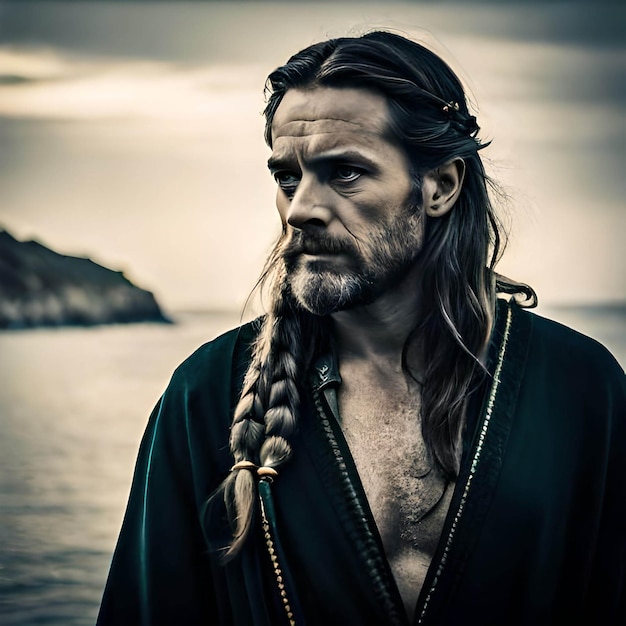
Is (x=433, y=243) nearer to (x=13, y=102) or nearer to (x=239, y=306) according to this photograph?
(x=239, y=306)

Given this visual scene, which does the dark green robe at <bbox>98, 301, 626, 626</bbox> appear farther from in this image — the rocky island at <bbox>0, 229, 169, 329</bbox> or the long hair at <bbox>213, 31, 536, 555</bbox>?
the rocky island at <bbox>0, 229, 169, 329</bbox>

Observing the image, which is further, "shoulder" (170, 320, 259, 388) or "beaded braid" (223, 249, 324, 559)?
"shoulder" (170, 320, 259, 388)

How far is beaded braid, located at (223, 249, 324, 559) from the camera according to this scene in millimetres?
1804

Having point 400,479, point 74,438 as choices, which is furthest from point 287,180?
point 74,438

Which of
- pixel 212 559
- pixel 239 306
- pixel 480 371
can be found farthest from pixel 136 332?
pixel 480 371

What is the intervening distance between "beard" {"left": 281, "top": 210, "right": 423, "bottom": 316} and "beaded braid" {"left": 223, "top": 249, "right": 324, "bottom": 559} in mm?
83

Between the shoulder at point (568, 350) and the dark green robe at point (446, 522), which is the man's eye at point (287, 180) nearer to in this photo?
the dark green robe at point (446, 522)

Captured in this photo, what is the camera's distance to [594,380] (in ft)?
6.14

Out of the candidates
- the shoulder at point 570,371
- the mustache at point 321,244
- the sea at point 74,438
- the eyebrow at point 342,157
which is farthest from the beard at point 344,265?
the sea at point 74,438

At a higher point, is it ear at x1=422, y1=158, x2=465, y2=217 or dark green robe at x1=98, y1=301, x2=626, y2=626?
ear at x1=422, y1=158, x2=465, y2=217

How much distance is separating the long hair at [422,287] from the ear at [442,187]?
2 centimetres

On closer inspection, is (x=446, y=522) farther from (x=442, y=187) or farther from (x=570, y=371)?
(x=442, y=187)

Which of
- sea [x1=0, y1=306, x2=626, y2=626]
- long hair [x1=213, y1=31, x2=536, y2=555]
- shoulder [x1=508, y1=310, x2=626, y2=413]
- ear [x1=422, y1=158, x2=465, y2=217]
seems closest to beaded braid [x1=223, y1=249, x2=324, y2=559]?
long hair [x1=213, y1=31, x2=536, y2=555]

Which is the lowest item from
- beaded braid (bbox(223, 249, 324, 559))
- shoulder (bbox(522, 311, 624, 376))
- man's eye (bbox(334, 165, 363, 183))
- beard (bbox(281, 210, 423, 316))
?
beaded braid (bbox(223, 249, 324, 559))
